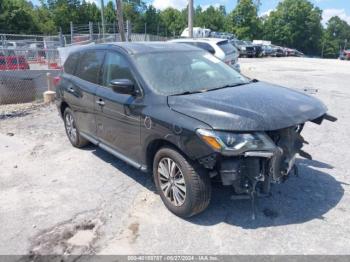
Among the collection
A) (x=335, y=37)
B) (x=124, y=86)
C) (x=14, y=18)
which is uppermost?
(x=14, y=18)

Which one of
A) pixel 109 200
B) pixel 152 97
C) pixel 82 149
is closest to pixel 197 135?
pixel 152 97

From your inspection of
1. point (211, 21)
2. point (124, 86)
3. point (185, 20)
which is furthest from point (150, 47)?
point (185, 20)

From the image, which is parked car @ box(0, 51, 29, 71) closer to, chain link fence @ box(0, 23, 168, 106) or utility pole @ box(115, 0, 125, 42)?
chain link fence @ box(0, 23, 168, 106)

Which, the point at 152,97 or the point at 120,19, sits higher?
the point at 120,19

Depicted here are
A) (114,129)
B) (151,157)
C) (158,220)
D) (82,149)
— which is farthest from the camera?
(82,149)

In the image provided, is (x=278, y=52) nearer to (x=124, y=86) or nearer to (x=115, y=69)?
(x=115, y=69)

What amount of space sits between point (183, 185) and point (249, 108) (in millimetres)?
1048

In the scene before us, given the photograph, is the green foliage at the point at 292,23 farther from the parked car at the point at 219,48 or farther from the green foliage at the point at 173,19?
the parked car at the point at 219,48

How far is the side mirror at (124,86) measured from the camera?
403cm

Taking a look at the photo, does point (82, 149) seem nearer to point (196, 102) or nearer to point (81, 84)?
point (81, 84)

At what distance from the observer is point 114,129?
468cm

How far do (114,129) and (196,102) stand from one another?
4.86 feet

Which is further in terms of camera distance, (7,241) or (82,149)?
(82,149)

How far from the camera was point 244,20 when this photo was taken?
7181 centimetres
